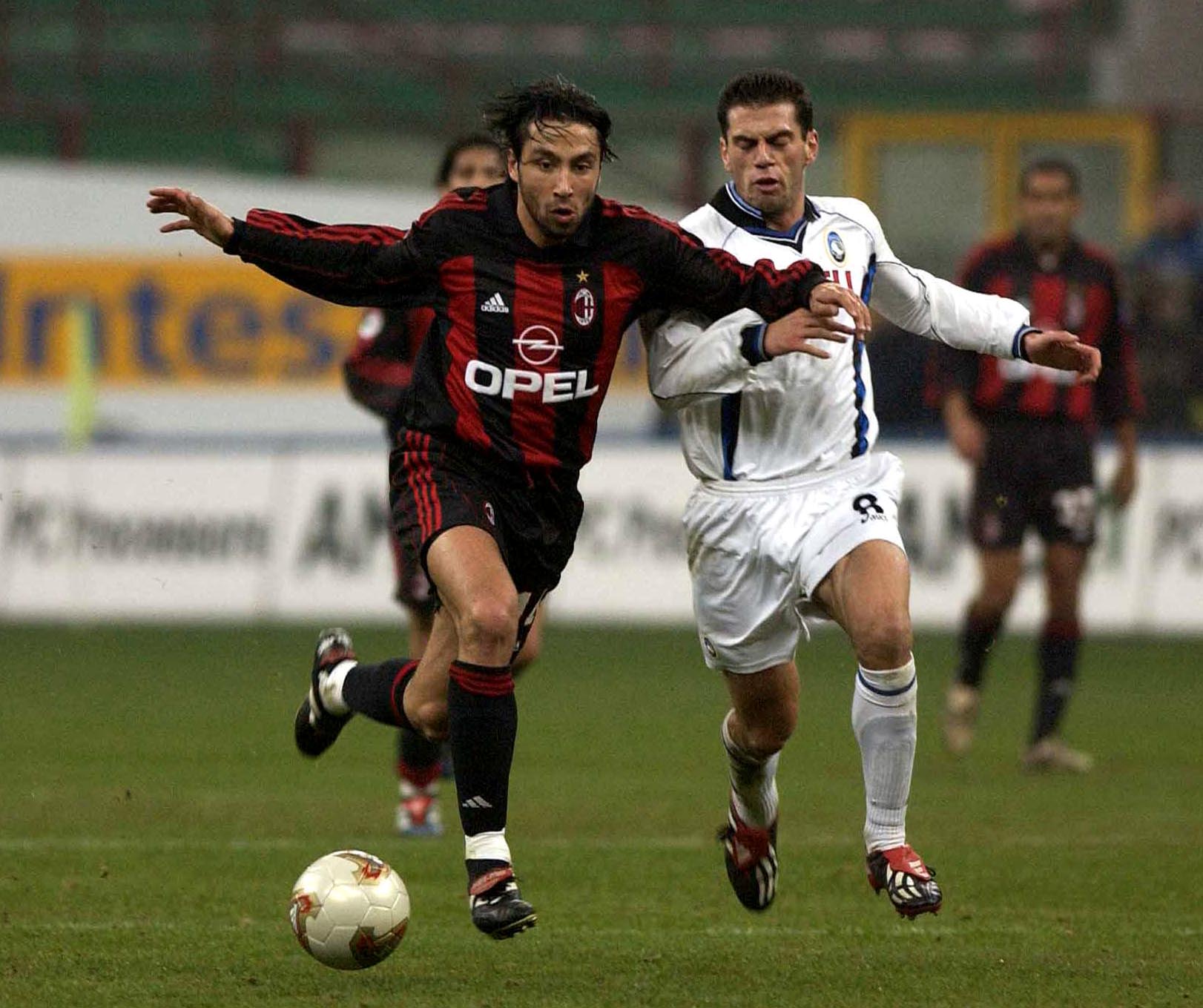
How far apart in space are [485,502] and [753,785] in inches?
52.4

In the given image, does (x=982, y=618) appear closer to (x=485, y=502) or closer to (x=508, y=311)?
(x=485, y=502)

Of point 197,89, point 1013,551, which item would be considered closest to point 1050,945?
point 1013,551

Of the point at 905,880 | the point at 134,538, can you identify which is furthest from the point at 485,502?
the point at 134,538

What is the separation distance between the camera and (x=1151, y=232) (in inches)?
714

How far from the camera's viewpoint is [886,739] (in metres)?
6.01

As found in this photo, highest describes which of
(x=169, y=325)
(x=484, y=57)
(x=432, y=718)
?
(x=484, y=57)

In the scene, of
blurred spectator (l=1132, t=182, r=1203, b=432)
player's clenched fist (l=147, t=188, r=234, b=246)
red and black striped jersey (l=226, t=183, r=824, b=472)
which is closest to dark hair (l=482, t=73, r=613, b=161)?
red and black striped jersey (l=226, t=183, r=824, b=472)

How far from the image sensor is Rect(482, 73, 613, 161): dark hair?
5793 mm

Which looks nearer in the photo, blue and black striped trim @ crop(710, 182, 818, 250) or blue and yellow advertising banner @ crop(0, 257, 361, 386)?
blue and black striped trim @ crop(710, 182, 818, 250)

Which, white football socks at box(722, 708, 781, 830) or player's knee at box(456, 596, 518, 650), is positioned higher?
player's knee at box(456, 596, 518, 650)

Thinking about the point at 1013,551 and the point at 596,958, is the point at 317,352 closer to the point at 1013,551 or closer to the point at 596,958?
the point at 1013,551

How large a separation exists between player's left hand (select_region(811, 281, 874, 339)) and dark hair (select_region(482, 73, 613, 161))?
679 millimetres

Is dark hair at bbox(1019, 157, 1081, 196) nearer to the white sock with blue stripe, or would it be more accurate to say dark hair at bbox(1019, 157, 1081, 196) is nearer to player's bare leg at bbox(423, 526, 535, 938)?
the white sock with blue stripe

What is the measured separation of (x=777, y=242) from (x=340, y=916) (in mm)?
2245
